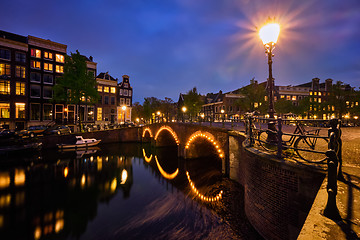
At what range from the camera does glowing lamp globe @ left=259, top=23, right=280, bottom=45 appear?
6281 millimetres

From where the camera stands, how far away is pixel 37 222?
314 inches

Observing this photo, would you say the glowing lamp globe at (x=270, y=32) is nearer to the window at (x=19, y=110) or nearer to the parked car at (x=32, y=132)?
the parked car at (x=32, y=132)

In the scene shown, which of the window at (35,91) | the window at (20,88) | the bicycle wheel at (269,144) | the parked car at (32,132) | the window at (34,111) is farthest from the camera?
the window at (35,91)

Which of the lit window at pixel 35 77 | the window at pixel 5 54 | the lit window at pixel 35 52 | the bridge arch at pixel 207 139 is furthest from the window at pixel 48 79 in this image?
the bridge arch at pixel 207 139

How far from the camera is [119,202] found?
33.3 feet

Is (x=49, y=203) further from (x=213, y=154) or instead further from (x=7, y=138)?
(x=7, y=138)

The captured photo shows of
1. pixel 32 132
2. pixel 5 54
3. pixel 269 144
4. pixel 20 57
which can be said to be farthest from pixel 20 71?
pixel 269 144

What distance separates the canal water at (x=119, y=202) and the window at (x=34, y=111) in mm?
18569

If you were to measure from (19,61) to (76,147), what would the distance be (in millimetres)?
21727

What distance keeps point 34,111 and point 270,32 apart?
4099cm

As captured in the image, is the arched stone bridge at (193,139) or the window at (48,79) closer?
the arched stone bridge at (193,139)

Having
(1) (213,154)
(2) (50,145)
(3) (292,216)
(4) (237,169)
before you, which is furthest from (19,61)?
(3) (292,216)

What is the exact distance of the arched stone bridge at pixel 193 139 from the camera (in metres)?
12.6

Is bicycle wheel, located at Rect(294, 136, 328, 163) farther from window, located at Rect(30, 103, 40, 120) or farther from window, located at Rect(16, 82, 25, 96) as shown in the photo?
window, located at Rect(16, 82, 25, 96)
